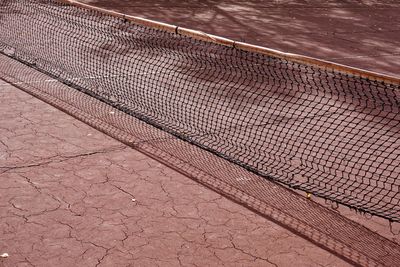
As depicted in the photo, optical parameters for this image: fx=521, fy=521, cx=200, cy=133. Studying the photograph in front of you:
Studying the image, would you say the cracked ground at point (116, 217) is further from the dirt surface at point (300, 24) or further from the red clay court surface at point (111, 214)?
the dirt surface at point (300, 24)

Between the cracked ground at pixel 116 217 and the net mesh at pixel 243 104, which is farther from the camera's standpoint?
the net mesh at pixel 243 104

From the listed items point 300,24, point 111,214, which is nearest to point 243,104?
point 111,214

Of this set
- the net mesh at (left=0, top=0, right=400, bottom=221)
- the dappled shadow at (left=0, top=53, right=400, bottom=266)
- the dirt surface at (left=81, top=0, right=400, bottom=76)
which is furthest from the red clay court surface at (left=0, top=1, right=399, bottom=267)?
the dirt surface at (left=81, top=0, right=400, bottom=76)

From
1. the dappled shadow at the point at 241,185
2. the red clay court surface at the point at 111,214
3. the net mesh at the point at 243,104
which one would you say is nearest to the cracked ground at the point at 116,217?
the red clay court surface at the point at 111,214

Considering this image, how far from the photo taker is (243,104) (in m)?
7.76

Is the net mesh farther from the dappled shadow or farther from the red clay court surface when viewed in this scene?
the red clay court surface

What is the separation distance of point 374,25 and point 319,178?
48.3 ft

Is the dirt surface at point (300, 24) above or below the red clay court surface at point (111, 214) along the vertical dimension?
below

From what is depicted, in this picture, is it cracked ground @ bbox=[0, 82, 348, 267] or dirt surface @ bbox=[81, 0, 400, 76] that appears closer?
cracked ground @ bbox=[0, 82, 348, 267]

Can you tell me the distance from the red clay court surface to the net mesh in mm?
874

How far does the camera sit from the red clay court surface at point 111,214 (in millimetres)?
3762

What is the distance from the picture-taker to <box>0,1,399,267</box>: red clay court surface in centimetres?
376

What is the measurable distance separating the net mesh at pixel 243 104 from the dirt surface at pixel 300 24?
2519 mm

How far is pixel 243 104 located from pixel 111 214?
A: 12.8ft
